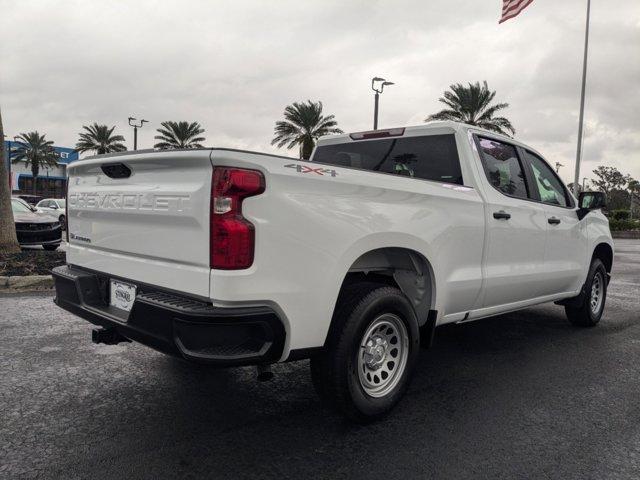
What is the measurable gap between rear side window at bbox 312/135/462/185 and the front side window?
1.13m

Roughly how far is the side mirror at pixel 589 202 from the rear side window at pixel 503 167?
3.43 ft

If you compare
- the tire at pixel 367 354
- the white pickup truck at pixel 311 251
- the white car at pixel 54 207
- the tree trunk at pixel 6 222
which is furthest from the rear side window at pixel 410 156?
the white car at pixel 54 207

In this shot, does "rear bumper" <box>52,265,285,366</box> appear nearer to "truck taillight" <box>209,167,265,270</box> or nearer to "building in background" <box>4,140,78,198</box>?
"truck taillight" <box>209,167,265,270</box>

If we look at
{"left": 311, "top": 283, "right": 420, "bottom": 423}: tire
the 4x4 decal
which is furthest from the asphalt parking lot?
the 4x4 decal

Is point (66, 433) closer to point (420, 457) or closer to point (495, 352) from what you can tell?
point (420, 457)

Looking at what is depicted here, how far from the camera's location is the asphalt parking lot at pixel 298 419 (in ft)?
8.68

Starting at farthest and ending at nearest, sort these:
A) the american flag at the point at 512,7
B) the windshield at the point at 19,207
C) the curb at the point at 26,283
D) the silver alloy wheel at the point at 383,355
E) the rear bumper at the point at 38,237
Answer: the american flag at the point at 512,7 → the windshield at the point at 19,207 → the rear bumper at the point at 38,237 → the curb at the point at 26,283 → the silver alloy wheel at the point at 383,355

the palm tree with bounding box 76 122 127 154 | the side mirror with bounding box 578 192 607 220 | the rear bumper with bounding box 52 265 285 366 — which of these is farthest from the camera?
the palm tree with bounding box 76 122 127 154

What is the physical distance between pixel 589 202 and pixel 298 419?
3.74 metres

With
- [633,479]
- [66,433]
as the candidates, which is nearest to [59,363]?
[66,433]

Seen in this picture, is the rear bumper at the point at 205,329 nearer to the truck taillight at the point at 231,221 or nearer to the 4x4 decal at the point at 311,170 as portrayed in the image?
the truck taillight at the point at 231,221

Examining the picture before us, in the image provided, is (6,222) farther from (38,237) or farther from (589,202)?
(589,202)

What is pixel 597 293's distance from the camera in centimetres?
593

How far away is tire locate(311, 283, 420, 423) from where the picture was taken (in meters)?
2.90
